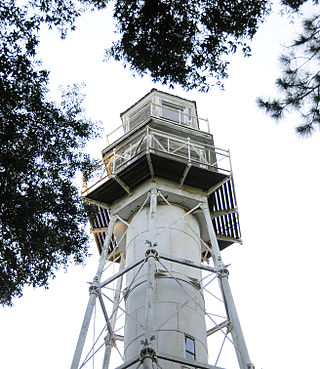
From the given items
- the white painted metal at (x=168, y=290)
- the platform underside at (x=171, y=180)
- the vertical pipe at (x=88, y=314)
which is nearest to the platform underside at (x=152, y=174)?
the platform underside at (x=171, y=180)

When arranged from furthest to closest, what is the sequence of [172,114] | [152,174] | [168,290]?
Answer: [172,114], [152,174], [168,290]

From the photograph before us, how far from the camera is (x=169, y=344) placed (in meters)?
14.6

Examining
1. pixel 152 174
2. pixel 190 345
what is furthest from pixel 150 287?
pixel 152 174

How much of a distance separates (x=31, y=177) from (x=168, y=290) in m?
6.29

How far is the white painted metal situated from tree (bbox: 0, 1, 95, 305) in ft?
10.5

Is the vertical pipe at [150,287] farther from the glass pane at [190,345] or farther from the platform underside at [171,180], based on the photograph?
Result: the glass pane at [190,345]

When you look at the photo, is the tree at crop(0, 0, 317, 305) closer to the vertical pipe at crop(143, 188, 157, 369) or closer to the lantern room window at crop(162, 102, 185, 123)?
the vertical pipe at crop(143, 188, 157, 369)

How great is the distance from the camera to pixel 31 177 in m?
12.1

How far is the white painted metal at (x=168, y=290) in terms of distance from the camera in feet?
48.6

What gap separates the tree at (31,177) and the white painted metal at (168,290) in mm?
3204

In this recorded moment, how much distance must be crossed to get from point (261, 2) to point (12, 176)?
23.9 ft

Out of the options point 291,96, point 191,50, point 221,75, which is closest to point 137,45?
point 191,50

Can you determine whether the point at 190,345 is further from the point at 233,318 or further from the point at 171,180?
the point at 171,180

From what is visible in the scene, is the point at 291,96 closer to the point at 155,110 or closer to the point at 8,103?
the point at 8,103
